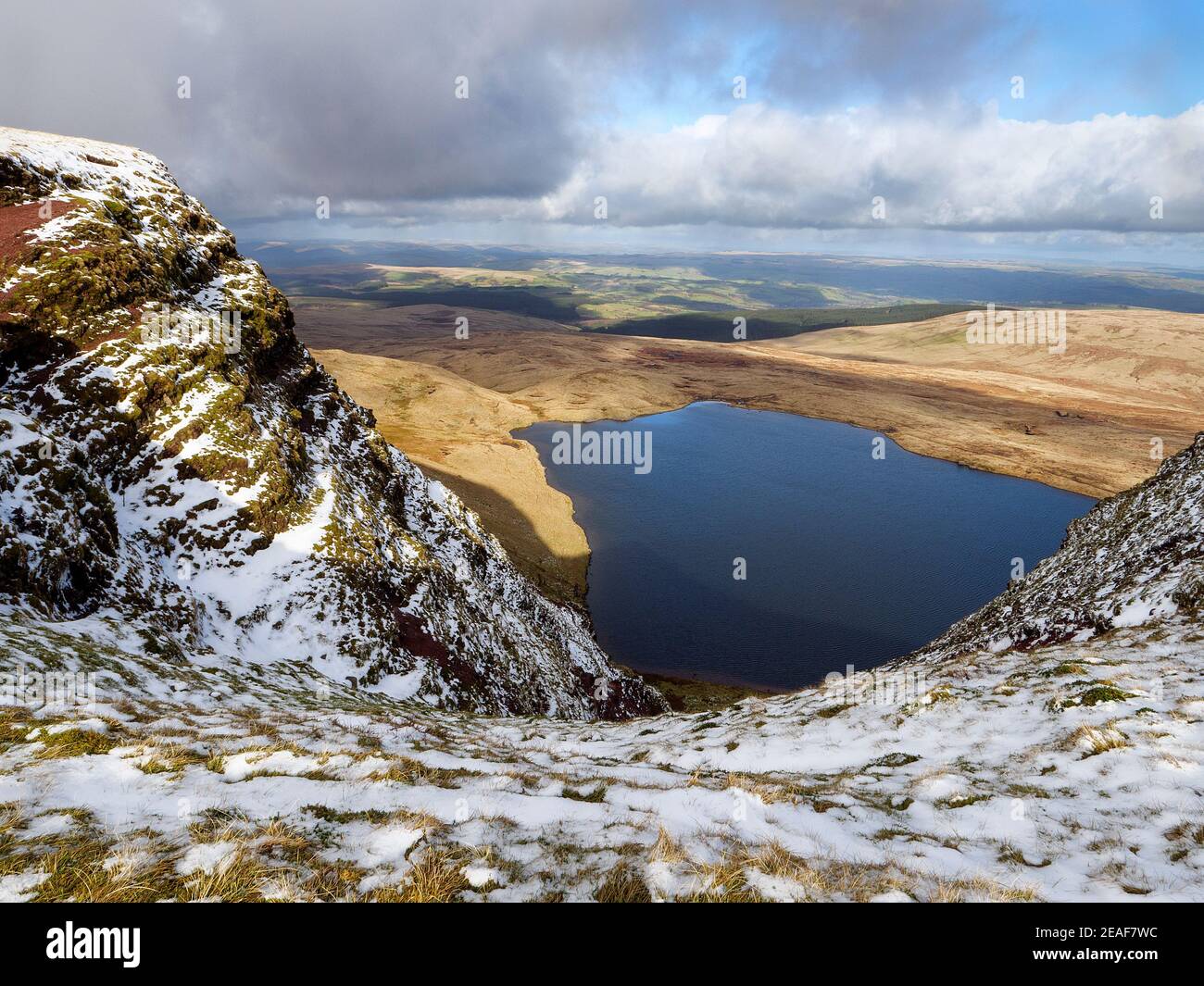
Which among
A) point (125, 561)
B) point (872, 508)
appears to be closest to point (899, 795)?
point (125, 561)

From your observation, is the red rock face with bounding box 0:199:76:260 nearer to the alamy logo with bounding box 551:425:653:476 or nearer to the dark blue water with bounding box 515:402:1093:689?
the dark blue water with bounding box 515:402:1093:689

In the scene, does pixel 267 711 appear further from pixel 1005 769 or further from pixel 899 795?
pixel 1005 769

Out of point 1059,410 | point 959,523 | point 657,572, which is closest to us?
point 657,572
